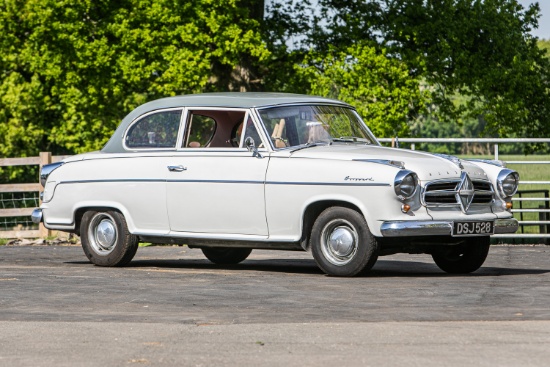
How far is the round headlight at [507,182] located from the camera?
39.1 feet

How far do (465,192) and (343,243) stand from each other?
1.27 m

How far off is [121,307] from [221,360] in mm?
2711

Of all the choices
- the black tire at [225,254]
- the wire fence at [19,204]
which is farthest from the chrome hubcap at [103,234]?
the wire fence at [19,204]

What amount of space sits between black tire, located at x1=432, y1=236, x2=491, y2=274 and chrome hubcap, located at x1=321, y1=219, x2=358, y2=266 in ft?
4.08

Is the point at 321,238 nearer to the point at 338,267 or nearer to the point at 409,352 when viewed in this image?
the point at 338,267

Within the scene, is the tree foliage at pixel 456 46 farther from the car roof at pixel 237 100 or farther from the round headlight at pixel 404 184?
the round headlight at pixel 404 184

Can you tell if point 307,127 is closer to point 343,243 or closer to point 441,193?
point 343,243

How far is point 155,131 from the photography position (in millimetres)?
12891

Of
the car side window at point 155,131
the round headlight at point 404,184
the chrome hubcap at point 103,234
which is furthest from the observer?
the chrome hubcap at point 103,234

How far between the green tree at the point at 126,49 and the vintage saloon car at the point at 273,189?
18350 mm

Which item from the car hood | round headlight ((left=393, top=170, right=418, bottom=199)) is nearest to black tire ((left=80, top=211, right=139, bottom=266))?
the car hood

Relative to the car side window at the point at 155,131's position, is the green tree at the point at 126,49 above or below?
above

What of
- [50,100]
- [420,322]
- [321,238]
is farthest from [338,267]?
[50,100]

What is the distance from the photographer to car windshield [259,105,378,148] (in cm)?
1190
